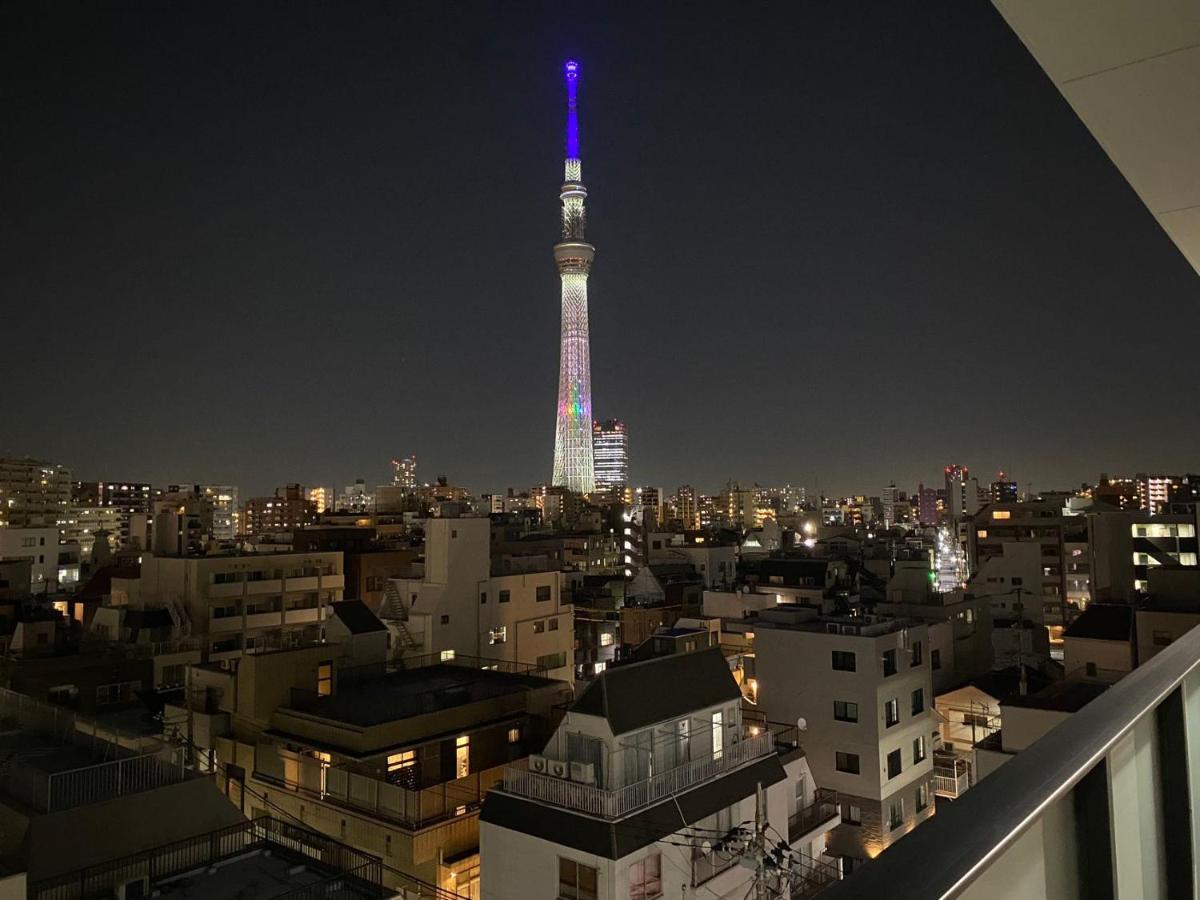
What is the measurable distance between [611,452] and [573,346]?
38489 mm

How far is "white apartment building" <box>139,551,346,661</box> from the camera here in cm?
1661

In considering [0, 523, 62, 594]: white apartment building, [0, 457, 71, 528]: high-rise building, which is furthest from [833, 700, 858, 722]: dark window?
[0, 457, 71, 528]: high-rise building

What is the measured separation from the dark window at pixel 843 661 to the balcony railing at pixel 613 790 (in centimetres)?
433

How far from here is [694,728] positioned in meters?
7.41

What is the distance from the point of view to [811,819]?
8797 mm

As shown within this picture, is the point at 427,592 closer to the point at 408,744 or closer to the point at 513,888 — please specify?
the point at 408,744

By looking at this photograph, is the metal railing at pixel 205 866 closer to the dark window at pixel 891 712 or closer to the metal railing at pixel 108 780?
the metal railing at pixel 108 780

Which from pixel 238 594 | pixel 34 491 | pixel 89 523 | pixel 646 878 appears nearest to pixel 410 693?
pixel 646 878

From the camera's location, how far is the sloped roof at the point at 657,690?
6906 millimetres

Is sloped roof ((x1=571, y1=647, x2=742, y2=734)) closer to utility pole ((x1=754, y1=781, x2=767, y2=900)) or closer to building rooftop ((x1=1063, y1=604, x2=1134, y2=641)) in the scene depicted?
utility pole ((x1=754, y1=781, x2=767, y2=900))

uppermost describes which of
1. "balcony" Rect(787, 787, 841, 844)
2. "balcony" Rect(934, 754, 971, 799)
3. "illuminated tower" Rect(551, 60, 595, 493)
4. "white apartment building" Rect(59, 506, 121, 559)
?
"illuminated tower" Rect(551, 60, 595, 493)

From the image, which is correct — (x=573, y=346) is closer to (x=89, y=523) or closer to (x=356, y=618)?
(x=89, y=523)

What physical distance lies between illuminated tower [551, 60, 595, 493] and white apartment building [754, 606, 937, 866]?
4725cm

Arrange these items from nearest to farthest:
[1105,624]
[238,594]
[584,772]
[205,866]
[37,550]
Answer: [205,866]
[584,772]
[1105,624]
[238,594]
[37,550]
